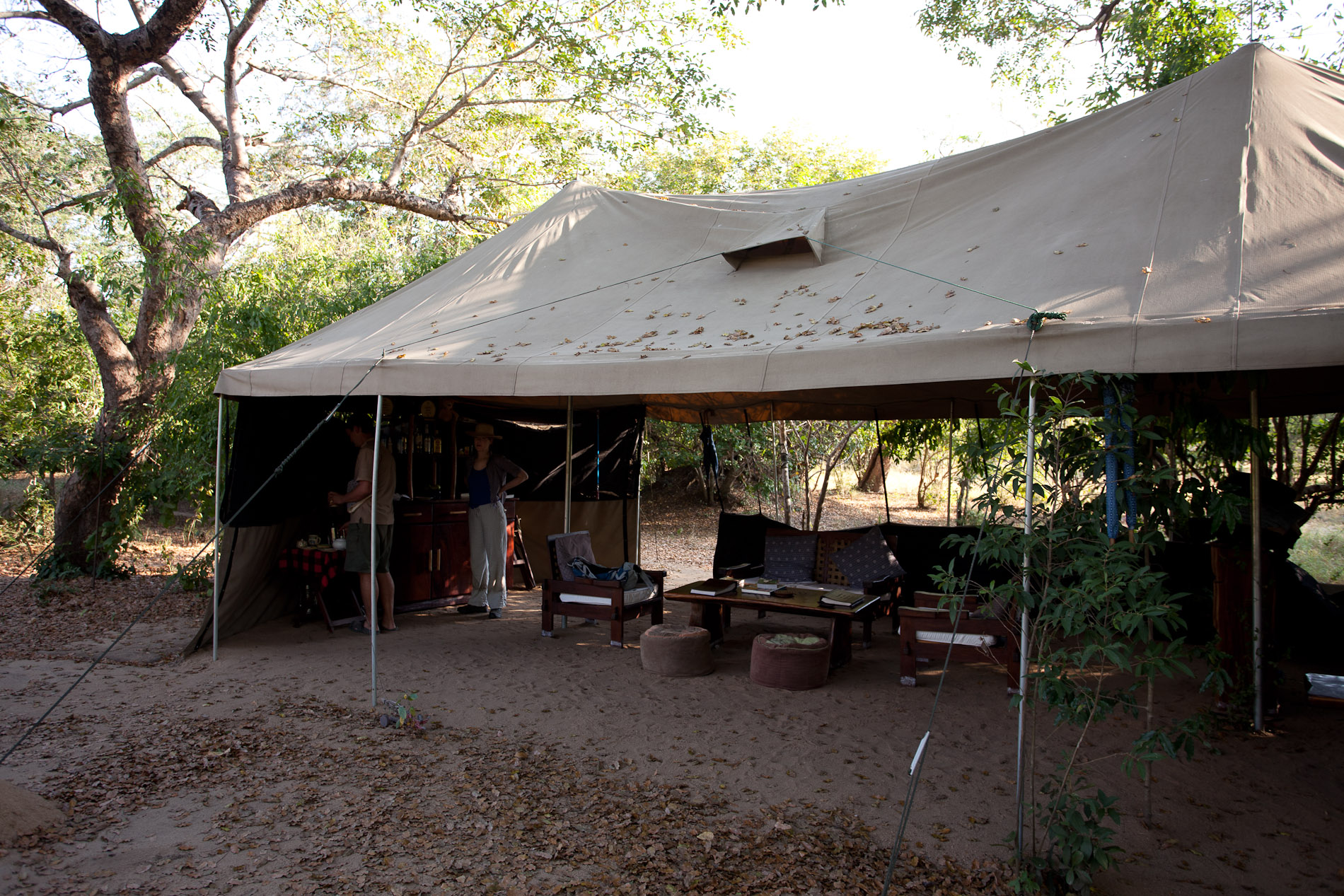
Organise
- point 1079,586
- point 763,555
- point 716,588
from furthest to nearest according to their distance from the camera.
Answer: point 763,555 → point 716,588 → point 1079,586

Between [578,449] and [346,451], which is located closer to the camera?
[346,451]

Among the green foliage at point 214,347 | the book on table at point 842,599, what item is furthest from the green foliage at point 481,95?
the book on table at point 842,599

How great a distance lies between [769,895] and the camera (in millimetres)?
2475

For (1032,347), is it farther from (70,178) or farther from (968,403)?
(70,178)

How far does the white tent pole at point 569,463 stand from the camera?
23.0ft

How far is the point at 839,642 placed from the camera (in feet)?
16.2

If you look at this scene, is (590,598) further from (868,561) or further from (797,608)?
(868,561)

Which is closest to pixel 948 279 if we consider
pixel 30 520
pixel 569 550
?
pixel 569 550

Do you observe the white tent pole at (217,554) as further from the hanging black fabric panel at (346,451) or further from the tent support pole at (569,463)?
the tent support pole at (569,463)

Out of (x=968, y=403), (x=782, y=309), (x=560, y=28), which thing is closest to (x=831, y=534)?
(x=968, y=403)

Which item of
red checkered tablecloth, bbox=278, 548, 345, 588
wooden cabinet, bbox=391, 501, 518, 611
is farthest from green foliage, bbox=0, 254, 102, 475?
wooden cabinet, bbox=391, 501, 518, 611

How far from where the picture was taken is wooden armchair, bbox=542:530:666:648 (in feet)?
17.8

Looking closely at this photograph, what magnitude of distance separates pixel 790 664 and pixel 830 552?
193cm

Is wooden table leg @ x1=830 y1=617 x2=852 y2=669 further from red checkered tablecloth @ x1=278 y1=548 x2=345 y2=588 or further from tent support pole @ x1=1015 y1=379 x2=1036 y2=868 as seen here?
red checkered tablecloth @ x1=278 y1=548 x2=345 y2=588
